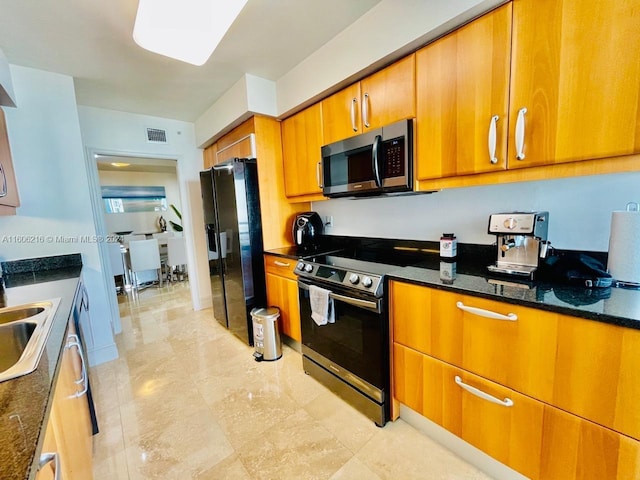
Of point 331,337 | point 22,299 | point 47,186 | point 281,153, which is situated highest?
point 281,153

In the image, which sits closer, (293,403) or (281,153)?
(293,403)

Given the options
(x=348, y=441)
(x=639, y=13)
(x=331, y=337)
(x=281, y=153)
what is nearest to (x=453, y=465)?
(x=348, y=441)

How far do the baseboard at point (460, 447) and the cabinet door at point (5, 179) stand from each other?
271cm

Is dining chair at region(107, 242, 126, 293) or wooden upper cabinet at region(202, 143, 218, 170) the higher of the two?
wooden upper cabinet at region(202, 143, 218, 170)

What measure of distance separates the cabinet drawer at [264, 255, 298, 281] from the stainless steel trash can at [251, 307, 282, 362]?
363 mm

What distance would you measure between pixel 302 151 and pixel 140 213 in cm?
516

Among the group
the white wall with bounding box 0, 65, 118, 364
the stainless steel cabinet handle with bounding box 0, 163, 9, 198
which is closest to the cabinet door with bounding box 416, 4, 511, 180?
the stainless steel cabinet handle with bounding box 0, 163, 9, 198

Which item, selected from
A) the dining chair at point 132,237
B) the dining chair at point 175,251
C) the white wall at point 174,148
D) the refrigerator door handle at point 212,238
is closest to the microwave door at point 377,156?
the refrigerator door handle at point 212,238

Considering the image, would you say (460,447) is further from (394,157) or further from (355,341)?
(394,157)

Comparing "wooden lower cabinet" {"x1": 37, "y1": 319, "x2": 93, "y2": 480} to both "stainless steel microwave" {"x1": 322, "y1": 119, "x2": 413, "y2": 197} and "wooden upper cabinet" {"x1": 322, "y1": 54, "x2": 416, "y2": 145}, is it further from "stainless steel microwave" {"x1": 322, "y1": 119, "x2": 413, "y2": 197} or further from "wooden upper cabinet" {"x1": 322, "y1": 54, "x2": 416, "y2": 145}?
"wooden upper cabinet" {"x1": 322, "y1": 54, "x2": 416, "y2": 145}

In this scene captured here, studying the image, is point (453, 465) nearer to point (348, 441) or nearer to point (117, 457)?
point (348, 441)

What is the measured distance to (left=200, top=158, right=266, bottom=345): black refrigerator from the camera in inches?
94.3

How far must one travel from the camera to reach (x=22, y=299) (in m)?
1.37

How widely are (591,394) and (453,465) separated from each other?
772 millimetres
